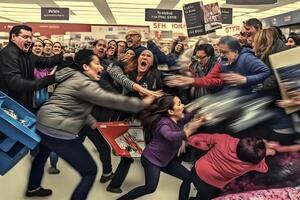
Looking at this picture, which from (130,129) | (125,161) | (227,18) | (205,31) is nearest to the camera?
(125,161)

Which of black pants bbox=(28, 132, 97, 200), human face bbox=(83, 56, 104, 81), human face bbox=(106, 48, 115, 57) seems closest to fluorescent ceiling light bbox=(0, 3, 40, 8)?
human face bbox=(106, 48, 115, 57)

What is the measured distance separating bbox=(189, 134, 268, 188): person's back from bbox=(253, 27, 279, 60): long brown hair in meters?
0.83

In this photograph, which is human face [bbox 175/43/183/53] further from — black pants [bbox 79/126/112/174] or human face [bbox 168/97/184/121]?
human face [bbox 168/97/184/121]

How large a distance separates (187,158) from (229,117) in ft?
8.03

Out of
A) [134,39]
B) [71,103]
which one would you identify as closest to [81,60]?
[71,103]

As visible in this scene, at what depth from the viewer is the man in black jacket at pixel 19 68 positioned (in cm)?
345

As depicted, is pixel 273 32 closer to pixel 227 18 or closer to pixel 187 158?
pixel 187 158

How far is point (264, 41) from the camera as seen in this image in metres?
3.52

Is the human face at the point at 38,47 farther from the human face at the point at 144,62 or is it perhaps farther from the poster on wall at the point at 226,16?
the poster on wall at the point at 226,16

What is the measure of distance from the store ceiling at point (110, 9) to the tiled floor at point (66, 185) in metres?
8.47

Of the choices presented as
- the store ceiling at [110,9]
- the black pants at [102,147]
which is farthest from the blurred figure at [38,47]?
the store ceiling at [110,9]

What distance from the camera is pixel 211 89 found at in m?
3.97

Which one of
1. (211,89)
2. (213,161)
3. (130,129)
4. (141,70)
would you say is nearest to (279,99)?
(213,161)

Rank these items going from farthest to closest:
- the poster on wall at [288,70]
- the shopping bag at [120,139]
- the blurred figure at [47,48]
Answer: the blurred figure at [47,48] → the shopping bag at [120,139] → the poster on wall at [288,70]
